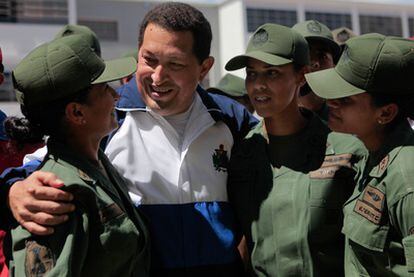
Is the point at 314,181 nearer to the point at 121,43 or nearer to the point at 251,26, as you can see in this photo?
the point at 121,43

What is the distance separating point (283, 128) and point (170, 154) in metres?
0.59

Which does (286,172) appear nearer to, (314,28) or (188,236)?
(188,236)

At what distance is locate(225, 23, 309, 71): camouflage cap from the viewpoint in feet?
8.68

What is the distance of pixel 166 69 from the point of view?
2.44 metres

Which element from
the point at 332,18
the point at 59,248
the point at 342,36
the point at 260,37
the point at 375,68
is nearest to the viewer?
the point at 59,248

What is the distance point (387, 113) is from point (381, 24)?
25635 mm

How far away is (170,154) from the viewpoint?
255cm

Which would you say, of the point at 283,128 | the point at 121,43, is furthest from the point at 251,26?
the point at 283,128

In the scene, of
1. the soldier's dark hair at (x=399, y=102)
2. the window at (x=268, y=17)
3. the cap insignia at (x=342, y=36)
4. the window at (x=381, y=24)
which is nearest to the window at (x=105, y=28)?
the window at (x=268, y=17)

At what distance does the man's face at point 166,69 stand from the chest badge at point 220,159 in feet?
0.94

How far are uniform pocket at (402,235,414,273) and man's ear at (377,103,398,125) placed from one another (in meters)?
0.55

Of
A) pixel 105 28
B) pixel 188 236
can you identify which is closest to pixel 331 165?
pixel 188 236

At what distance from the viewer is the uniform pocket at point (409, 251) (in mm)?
1994

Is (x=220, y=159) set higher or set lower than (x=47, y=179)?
lower
